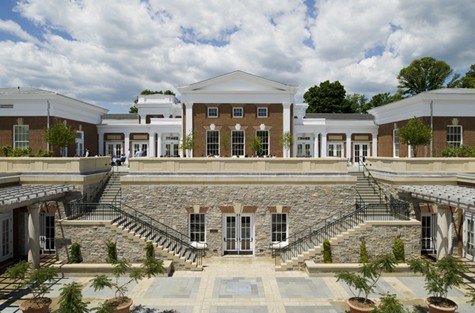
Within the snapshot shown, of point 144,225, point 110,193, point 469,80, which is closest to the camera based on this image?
point 144,225

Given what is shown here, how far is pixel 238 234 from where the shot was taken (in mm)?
18531

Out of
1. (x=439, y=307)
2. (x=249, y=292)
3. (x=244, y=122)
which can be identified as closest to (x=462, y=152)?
(x=439, y=307)

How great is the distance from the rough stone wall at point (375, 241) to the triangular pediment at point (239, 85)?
671 inches

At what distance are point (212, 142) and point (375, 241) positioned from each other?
17.7m

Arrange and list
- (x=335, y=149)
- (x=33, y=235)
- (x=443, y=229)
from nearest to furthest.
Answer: (x=33, y=235) → (x=443, y=229) → (x=335, y=149)

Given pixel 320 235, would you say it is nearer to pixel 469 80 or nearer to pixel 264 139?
pixel 264 139

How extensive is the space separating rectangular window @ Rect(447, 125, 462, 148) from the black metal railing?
22.1 meters

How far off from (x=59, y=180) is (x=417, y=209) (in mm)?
19558

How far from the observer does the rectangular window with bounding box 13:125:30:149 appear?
92.1ft

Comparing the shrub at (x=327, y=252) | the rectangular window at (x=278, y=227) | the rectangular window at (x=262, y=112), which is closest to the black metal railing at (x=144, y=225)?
the rectangular window at (x=278, y=227)

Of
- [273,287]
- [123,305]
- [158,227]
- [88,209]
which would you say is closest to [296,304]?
[273,287]

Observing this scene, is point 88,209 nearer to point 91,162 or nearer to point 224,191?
point 91,162

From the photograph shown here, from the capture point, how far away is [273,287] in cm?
1423

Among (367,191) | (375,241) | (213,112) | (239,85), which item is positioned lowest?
(375,241)
